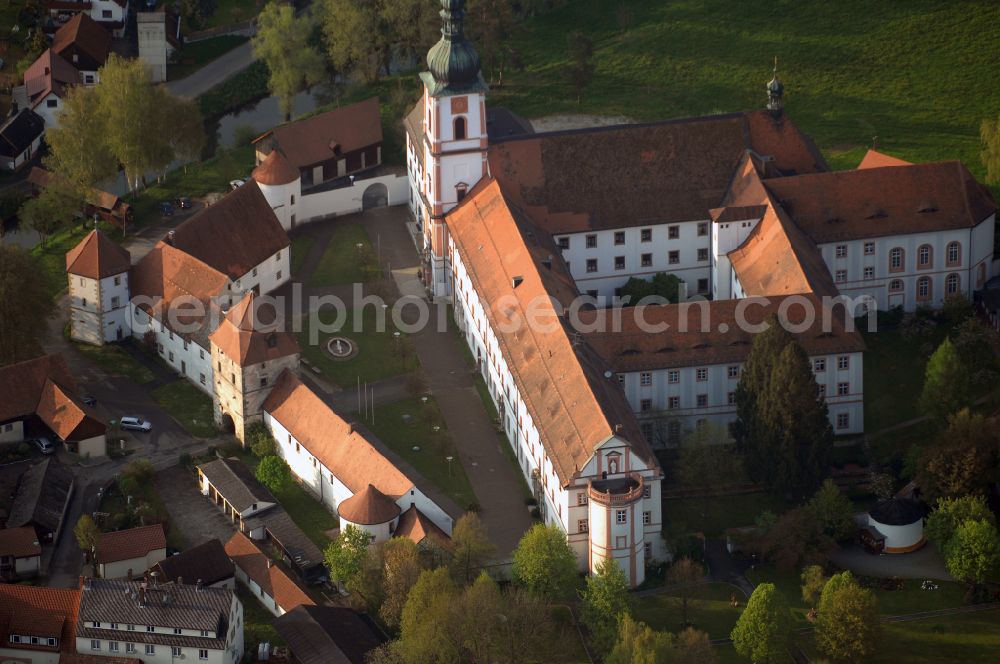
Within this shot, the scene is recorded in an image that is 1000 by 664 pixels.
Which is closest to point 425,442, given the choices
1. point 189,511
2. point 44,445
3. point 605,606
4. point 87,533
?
point 189,511

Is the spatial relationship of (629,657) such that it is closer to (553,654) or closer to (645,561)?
(553,654)

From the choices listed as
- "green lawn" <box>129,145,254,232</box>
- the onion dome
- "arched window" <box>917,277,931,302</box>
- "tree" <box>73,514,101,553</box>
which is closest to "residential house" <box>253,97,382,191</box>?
"green lawn" <box>129,145,254,232</box>

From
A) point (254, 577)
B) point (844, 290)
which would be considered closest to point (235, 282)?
point (254, 577)

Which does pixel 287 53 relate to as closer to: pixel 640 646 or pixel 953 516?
pixel 953 516

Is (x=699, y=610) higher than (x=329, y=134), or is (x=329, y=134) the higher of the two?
Result: (x=329, y=134)

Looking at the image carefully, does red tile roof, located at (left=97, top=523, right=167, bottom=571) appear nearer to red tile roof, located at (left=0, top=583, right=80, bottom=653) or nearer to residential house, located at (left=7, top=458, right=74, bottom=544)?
residential house, located at (left=7, top=458, right=74, bottom=544)

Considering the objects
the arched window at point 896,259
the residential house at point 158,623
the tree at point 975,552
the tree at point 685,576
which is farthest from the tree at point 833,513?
the residential house at point 158,623
